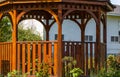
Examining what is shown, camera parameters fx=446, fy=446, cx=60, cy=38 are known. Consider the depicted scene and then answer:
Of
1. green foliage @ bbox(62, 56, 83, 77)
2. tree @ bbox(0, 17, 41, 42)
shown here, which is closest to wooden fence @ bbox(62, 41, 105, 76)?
green foliage @ bbox(62, 56, 83, 77)

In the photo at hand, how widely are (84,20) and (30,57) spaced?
5.26 metres

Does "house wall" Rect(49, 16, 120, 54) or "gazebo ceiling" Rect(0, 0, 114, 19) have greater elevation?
"gazebo ceiling" Rect(0, 0, 114, 19)

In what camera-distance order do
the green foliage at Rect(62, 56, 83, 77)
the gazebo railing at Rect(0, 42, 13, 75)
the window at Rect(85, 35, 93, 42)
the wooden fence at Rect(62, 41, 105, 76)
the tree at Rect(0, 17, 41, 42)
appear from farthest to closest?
the window at Rect(85, 35, 93, 42) → the tree at Rect(0, 17, 41, 42) → the gazebo railing at Rect(0, 42, 13, 75) → the wooden fence at Rect(62, 41, 105, 76) → the green foliage at Rect(62, 56, 83, 77)

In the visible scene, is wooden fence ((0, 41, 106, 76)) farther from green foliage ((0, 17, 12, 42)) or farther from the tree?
green foliage ((0, 17, 12, 42))

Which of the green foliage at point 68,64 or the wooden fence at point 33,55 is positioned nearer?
the green foliage at point 68,64

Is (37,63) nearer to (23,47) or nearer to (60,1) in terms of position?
(23,47)

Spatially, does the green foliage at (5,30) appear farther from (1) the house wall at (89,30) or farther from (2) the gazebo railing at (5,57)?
(2) the gazebo railing at (5,57)

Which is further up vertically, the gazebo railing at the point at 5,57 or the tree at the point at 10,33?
the tree at the point at 10,33

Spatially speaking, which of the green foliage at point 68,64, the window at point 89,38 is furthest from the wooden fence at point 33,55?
the window at point 89,38

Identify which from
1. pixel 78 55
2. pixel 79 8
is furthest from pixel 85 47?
pixel 79 8

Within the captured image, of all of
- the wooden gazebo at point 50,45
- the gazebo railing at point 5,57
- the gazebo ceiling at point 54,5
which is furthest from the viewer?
the gazebo railing at point 5,57

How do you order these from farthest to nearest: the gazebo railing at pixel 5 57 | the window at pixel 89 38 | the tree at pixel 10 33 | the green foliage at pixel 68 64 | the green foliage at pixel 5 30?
the window at pixel 89 38 → the tree at pixel 10 33 → the green foliage at pixel 5 30 → the gazebo railing at pixel 5 57 → the green foliage at pixel 68 64

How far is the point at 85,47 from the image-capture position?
19.7 metres

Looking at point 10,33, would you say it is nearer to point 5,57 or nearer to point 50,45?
point 5,57
